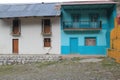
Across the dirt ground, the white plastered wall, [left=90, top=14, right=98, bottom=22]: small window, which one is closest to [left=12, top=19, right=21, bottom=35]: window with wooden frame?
the white plastered wall

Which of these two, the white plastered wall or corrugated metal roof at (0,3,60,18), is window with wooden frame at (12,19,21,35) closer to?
the white plastered wall

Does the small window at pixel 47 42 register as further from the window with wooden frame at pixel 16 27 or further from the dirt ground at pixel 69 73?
the dirt ground at pixel 69 73

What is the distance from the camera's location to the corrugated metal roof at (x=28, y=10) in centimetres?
3791

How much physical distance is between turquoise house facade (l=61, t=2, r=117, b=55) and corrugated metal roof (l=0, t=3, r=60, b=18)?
162 centimetres

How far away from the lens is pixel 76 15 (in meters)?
38.2

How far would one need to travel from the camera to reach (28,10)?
39312 millimetres

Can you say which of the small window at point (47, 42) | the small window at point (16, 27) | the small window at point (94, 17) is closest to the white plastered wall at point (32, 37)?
the small window at point (47, 42)

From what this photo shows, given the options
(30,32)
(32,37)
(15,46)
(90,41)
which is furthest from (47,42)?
(90,41)

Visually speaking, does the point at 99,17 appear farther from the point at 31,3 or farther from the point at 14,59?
the point at 14,59

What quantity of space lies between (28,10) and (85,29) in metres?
7.23

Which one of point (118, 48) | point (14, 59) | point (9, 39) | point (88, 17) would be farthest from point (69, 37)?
point (118, 48)

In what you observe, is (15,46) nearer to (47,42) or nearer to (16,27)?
(16,27)

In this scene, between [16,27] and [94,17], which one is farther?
[16,27]

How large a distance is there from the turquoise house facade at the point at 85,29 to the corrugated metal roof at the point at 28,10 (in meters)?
1.62
